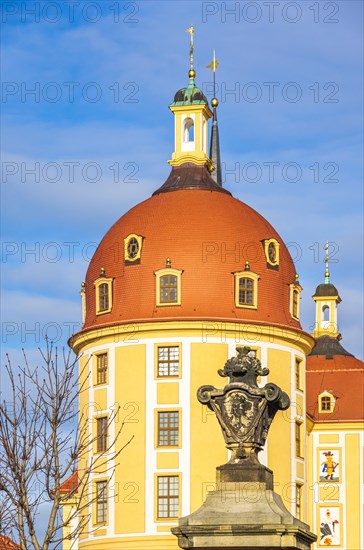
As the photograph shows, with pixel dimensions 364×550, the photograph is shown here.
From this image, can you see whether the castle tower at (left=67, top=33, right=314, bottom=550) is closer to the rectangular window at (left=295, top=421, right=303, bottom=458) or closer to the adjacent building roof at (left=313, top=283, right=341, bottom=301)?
the rectangular window at (left=295, top=421, right=303, bottom=458)

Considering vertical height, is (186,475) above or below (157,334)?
below

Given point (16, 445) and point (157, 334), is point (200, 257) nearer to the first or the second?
point (157, 334)

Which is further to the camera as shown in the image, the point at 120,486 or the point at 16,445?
the point at 120,486

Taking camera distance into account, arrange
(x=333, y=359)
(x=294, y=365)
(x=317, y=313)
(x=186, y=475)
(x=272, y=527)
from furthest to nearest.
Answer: (x=317, y=313) → (x=333, y=359) → (x=294, y=365) → (x=186, y=475) → (x=272, y=527)

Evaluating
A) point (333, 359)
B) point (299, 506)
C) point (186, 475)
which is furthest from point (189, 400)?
point (333, 359)

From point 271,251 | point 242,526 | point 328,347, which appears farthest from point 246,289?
point 242,526

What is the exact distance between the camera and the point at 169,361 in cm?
7700

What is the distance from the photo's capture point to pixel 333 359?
10412cm

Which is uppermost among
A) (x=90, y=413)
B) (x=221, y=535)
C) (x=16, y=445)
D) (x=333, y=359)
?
(x=333, y=359)

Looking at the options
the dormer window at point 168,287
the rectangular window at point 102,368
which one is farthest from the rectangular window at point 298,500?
the dormer window at point 168,287

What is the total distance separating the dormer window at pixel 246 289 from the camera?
255 feet

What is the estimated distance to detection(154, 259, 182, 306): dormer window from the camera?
254 feet

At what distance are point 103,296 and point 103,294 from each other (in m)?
0.11

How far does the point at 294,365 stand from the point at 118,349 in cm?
985
